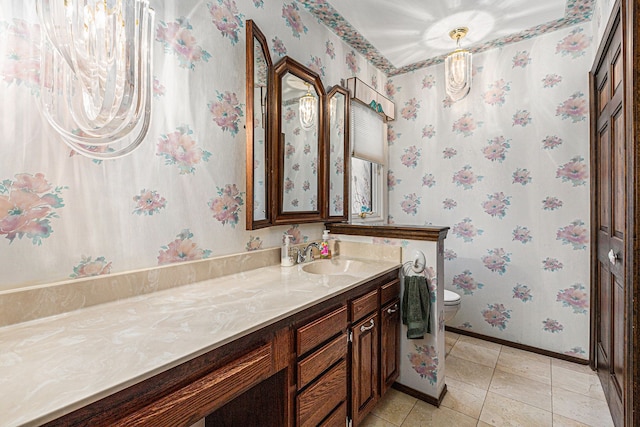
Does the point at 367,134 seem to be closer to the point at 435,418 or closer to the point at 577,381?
the point at 435,418

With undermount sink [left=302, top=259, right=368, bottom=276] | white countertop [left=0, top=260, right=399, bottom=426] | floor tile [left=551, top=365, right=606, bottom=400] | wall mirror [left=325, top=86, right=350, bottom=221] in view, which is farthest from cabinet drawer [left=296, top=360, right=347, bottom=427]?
floor tile [left=551, top=365, right=606, bottom=400]

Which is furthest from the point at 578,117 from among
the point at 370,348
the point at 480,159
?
the point at 370,348

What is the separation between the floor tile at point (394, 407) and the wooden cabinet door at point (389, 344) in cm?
13

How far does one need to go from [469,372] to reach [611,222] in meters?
1.34

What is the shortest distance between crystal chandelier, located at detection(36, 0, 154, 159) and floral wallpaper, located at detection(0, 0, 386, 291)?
0.08 m

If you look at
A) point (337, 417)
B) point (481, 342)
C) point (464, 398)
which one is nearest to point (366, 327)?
point (337, 417)

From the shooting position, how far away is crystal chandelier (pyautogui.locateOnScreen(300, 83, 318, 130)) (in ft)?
6.61

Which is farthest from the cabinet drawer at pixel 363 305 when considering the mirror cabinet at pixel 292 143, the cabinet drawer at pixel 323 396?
the mirror cabinet at pixel 292 143

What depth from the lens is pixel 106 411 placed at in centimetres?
65

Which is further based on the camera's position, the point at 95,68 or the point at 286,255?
the point at 286,255

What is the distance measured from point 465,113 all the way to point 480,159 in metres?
0.46

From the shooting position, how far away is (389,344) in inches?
71.4

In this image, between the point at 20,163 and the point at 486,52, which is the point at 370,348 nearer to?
the point at 20,163

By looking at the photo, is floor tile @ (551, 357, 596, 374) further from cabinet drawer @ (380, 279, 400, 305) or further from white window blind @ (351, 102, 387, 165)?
white window blind @ (351, 102, 387, 165)
